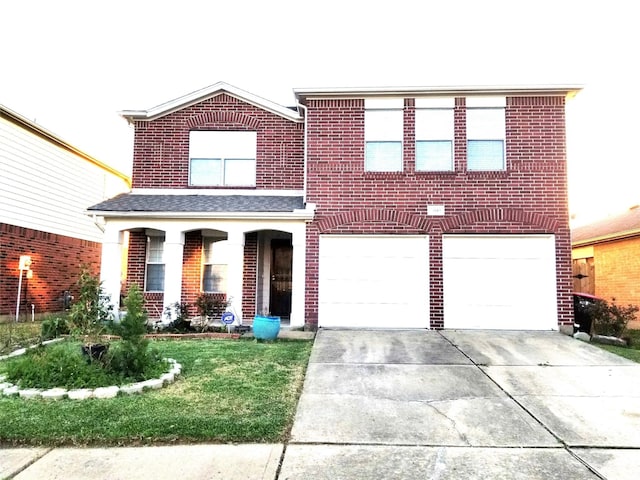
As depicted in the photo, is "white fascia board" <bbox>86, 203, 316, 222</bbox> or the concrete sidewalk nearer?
the concrete sidewalk

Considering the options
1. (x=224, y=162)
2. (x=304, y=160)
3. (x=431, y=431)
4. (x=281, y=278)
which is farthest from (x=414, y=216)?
(x=431, y=431)

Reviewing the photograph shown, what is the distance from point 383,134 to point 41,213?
33.2ft

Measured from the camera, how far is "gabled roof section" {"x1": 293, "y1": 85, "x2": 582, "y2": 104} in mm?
10398

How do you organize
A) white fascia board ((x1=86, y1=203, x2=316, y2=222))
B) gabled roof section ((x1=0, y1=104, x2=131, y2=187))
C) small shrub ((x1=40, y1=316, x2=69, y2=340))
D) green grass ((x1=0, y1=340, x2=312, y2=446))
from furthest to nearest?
gabled roof section ((x1=0, y1=104, x2=131, y2=187))
white fascia board ((x1=86, y1=203, x2=316, y2=222))
small shrub ((x1=40, y1=316, x2=69, y2=340))
green grass ((x1=0, y1=340, x2=312, y2=446))

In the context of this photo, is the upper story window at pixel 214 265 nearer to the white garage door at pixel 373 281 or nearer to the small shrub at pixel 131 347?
the white garage door at pixel 373 281

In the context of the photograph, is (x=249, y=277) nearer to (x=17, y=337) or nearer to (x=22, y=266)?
(x=17, y=337)

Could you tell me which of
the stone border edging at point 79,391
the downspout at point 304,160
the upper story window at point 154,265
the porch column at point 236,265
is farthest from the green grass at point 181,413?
the upper story window at point 154,265

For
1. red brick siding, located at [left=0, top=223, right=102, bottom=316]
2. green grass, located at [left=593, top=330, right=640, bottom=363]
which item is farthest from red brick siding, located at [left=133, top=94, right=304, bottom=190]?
green grass, located at [left=593, top=330, right=640, bottom=363]

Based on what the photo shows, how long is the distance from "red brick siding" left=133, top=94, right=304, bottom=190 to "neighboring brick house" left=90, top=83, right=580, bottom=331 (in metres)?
0.80

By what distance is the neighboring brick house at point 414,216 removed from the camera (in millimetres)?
10320

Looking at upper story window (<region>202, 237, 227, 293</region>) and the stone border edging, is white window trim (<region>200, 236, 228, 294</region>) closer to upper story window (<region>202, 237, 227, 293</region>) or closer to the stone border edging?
upper story window (<region>202, 237, 227, 293</region>)

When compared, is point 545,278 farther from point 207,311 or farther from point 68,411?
point 68,411

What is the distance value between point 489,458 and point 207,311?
8.08m

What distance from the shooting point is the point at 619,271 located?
14.5m
